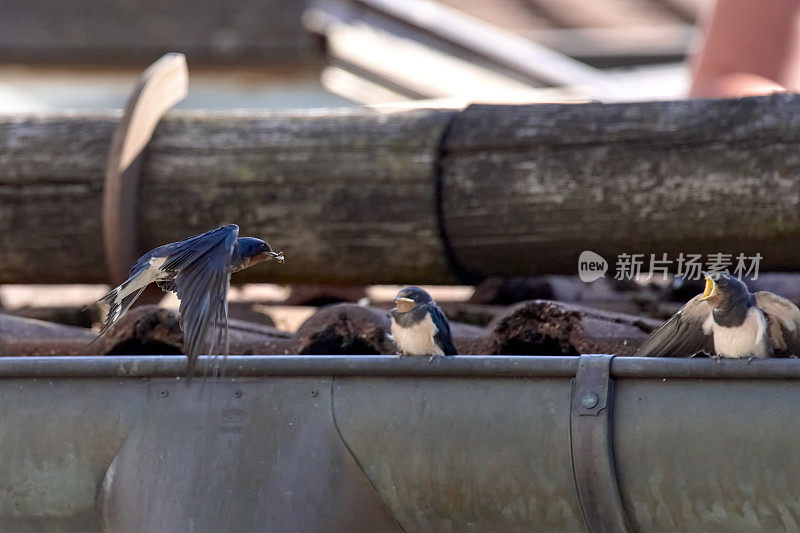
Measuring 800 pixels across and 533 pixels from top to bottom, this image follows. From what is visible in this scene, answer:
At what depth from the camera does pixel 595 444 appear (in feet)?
7.48

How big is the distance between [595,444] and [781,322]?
482 millimetres

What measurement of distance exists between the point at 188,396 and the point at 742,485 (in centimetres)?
109

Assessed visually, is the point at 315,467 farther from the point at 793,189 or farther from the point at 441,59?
the point at 441,59

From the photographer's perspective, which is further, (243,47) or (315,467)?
(243,47)

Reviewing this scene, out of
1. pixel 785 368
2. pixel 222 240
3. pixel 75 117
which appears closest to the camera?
pixel 785 368

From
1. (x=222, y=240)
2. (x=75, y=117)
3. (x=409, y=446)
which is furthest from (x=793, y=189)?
(x=75, y=117)

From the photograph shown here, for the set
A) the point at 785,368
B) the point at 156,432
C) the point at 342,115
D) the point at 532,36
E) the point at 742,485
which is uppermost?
the point at 532,36

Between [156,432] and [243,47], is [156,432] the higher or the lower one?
the lower one

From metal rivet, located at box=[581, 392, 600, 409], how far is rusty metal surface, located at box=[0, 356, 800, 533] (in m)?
0.04

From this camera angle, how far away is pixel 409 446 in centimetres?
243

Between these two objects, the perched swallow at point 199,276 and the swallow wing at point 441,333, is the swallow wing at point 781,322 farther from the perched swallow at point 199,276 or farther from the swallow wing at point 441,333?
the perched swallow at point 199,276

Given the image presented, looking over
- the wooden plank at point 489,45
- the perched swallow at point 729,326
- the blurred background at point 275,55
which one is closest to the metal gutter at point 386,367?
the perched swallow at point 729,326

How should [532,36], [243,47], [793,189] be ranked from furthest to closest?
[532,36] < [243,47] < [793,189]

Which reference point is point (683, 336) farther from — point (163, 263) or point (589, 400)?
point (163, 263)
